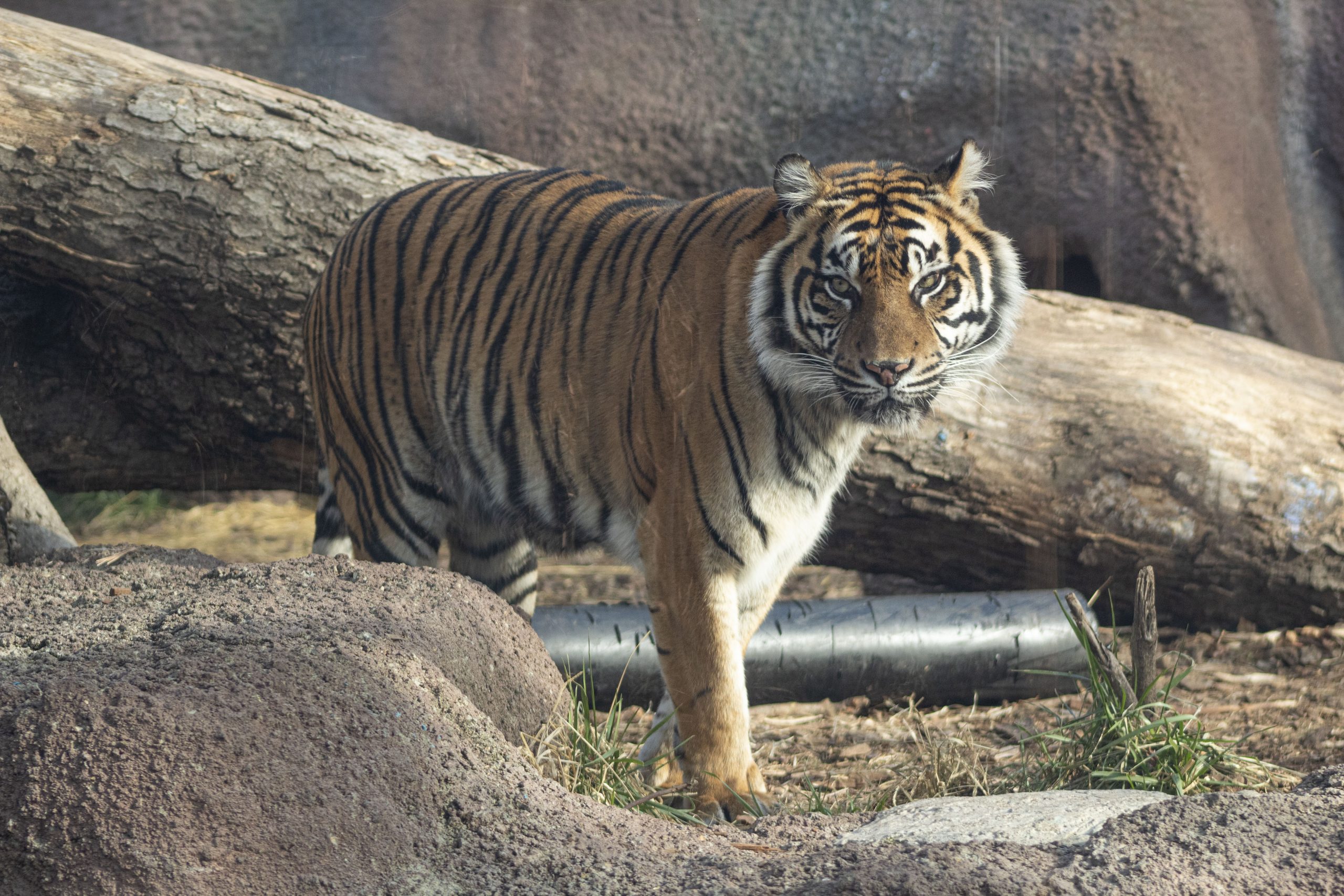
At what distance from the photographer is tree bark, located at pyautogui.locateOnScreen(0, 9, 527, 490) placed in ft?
14.3

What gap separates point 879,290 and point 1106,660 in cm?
112

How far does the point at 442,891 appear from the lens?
1995 mm

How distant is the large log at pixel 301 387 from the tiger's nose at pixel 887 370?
5.85 ft

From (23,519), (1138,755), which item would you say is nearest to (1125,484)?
(1138,755)

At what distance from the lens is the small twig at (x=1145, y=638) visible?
126 inches

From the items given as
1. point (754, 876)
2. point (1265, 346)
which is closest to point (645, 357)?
point (754, 876)

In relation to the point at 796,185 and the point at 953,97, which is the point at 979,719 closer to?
the point at 796,185

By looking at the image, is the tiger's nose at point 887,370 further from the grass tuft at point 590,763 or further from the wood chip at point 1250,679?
the wood chip at point 1250,679

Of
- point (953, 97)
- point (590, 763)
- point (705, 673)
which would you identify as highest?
point (953, 97)

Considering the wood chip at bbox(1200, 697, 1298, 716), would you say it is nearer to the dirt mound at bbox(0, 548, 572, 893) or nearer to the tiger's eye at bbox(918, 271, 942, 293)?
the tiger's eye at bbox(918, 271, 942, 293)

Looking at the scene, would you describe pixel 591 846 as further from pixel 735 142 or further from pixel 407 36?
pixel 407 36

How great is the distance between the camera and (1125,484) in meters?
4.86

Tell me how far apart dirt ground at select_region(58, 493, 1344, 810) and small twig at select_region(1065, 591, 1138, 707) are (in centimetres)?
29

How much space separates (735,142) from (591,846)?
16.4ft
